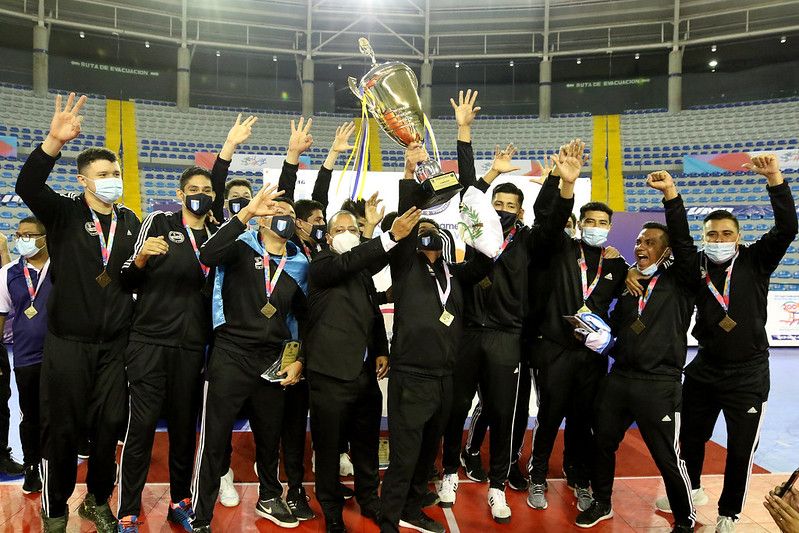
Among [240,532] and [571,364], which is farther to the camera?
[571,364]

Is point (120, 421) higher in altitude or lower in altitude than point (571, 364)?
lower

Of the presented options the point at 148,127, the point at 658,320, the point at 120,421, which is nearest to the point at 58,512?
the point at 120,421

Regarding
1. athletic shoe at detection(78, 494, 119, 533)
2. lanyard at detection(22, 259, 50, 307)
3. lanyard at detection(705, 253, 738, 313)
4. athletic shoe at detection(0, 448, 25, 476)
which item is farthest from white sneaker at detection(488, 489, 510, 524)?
athletic shoe at detection(0, 448, 25, 476)

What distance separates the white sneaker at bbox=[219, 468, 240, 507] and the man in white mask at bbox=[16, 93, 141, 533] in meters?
0.75

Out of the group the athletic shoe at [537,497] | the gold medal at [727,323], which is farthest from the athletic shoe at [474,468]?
the gold medal at [727,323]

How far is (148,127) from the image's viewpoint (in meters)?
18.8

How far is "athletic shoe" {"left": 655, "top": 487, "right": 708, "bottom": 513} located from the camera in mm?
3847

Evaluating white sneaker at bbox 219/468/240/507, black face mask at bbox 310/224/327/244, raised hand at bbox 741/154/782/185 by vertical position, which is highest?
raised hand at bbox 741/154/782/185

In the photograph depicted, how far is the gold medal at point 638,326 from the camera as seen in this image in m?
3.37

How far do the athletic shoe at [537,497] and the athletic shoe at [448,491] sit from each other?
500 mm

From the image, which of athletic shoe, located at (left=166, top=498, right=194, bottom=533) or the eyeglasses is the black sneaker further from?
the eyeglasses

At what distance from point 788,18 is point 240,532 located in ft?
72.5

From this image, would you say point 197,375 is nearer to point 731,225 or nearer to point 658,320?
point 658,320

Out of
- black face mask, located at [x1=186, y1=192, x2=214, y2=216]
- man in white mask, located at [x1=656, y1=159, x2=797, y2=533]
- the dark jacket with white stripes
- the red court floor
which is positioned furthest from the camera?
the red court floor
